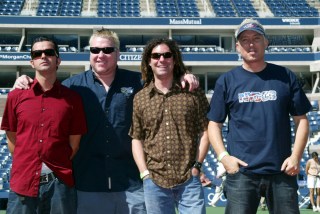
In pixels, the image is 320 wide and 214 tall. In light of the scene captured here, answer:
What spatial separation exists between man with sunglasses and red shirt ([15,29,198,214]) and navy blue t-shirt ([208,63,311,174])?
3.36ft

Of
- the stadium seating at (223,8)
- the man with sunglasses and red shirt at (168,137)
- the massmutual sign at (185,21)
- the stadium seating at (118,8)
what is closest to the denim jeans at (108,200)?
the man with sunglasses and red shirt at (168,137)

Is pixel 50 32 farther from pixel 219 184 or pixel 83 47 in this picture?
pixel 219 184

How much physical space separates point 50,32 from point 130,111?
1175 inches

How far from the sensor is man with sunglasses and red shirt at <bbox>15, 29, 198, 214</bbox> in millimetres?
4930

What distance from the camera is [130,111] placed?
4988 millimetres

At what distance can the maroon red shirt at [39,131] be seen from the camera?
4543 mm

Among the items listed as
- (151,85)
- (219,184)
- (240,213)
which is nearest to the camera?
(240,213)

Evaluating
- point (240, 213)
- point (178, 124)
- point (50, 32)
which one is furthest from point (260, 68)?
point (50, 32)

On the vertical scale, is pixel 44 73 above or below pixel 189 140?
above

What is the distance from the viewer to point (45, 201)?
4535 mm

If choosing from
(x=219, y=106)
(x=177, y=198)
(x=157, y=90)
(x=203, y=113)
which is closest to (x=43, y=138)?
(x=157, y=90)

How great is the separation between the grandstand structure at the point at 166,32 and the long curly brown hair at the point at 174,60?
25.3m

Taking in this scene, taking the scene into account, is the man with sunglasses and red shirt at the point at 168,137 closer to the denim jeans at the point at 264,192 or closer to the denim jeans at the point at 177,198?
the denim jeans at the point at 177,198

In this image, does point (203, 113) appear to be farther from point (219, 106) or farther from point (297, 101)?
point (297, 101)
